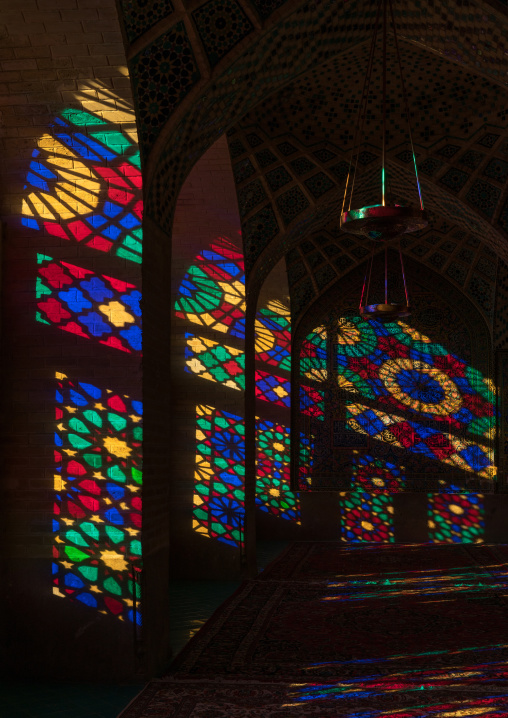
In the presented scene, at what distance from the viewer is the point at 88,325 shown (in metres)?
4.57

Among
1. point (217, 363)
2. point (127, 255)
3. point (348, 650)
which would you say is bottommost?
point (348, 650)

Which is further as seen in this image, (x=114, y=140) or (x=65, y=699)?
(x=114, y=140)

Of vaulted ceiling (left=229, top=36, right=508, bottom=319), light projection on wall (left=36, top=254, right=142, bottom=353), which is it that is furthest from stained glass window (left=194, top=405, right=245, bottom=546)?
light projection on wall (left=36, top=254, right=142, bottom=353)

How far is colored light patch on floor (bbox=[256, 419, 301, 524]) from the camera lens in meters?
11.1

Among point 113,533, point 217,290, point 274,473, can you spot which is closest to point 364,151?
point 217,290

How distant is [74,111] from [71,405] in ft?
5.66

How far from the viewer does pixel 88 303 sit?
180 inches

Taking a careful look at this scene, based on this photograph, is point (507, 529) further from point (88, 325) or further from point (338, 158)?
point (88, 325)

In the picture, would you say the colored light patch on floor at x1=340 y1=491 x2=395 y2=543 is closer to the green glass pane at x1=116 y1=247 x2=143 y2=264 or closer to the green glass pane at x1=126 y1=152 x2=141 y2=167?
the green glass pane at x1=116 y1=247 x2=143 y2=264

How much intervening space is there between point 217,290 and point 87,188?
3513mm

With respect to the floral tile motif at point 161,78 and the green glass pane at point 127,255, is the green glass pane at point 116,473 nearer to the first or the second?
the green glass pane at point 127,255

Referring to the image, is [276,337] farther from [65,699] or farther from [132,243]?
[65,699]

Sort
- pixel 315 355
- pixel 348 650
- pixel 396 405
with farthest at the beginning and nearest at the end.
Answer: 1. pixel 315 355
2. pixel 396 405
3. pixel 348 650

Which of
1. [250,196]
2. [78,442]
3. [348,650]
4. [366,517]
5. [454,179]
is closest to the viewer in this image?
[78,442]
